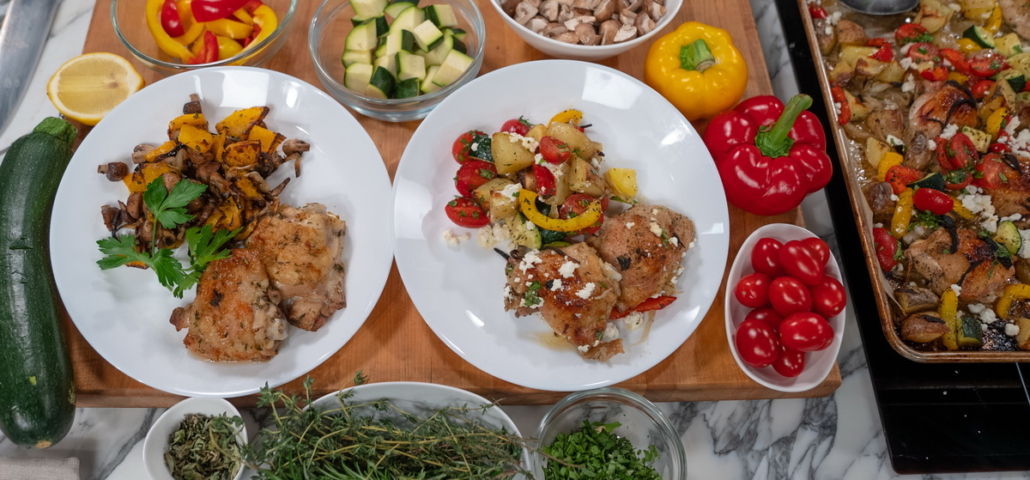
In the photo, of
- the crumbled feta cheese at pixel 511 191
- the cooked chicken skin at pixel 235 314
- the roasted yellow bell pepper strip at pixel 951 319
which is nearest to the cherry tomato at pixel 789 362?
the roasted yellow bell pepper strip at pixel 951 319

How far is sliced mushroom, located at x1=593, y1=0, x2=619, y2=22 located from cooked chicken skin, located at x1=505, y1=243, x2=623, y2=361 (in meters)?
0.93

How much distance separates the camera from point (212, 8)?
2.49 m

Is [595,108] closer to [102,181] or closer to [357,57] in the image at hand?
[357,57]

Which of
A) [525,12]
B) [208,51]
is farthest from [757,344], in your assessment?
[208,51]

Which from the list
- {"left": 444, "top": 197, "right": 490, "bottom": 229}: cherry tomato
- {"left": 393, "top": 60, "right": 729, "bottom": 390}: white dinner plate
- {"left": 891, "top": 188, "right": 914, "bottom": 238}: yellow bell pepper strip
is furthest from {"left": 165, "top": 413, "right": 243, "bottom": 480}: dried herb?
{"left": 891, "top": 188, "right": 914, "bottom": 238}: yellow bell pepper strip

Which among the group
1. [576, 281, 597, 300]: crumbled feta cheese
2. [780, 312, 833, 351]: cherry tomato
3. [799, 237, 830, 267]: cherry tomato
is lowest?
[780, 312, 833, 351]: cherry tomato

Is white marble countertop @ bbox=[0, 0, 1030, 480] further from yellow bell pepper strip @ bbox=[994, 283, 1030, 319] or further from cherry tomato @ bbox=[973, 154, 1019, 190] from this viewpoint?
cherry tomato @ bbox=[973, 154, 1019, 190]

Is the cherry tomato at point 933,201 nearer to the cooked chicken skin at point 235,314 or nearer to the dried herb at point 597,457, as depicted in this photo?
the dried herb at point 597,457

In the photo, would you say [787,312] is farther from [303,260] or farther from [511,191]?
[303,260]

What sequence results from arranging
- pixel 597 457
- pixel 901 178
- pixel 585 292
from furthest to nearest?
pixel 901 178 → pixel 597 457 → pixel 585 292

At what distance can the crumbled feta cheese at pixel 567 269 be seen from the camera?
209cm

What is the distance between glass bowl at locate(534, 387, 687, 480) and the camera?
220cm

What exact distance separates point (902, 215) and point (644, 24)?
1.17 meters

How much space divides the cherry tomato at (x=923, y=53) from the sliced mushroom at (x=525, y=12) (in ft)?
5.09
